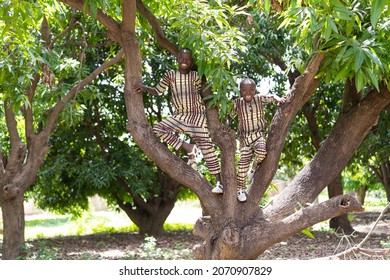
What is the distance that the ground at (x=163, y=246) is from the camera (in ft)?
30.2

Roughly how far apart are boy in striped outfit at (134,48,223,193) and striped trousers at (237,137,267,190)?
198 mm

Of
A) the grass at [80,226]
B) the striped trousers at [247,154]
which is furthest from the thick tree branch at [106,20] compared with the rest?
the grass at [80,226]

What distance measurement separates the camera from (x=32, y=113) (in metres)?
8.74

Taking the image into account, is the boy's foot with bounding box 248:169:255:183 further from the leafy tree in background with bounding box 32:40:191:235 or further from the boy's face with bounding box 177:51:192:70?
the leafy tree in background with bounding box 32:40:191:235

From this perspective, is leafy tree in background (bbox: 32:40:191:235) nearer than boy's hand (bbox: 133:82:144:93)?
No

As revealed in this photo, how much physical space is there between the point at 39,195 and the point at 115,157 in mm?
2531

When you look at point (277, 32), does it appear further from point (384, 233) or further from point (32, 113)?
point (384, 233)

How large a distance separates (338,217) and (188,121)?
26.5 ft

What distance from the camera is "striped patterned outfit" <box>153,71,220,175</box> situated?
5344mm

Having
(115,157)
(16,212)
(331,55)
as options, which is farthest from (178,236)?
(331,55)

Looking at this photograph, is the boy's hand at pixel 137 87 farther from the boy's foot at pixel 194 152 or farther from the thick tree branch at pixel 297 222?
the thick tree branch at pixel 297 222

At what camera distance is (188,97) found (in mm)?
5367

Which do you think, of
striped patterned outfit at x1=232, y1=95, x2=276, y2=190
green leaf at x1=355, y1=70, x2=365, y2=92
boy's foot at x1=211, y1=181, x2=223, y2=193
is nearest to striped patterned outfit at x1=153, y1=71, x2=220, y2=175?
boy's foot at x1=211, y1=181, x2=223, y2=193

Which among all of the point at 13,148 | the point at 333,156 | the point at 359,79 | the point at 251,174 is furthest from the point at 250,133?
the point at 13,148
